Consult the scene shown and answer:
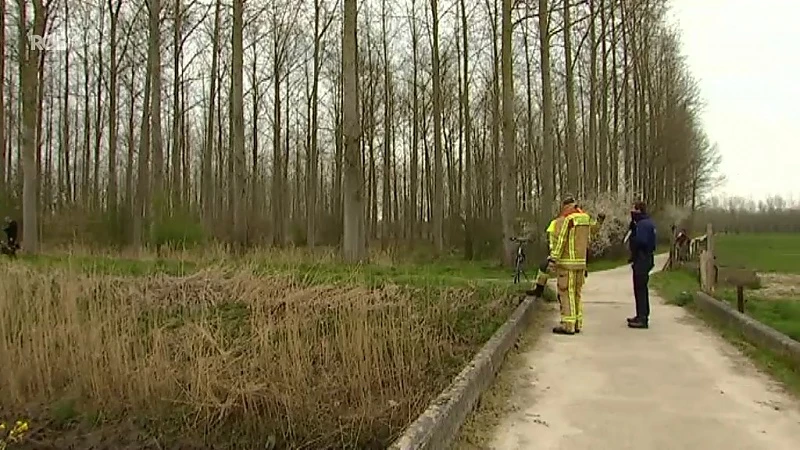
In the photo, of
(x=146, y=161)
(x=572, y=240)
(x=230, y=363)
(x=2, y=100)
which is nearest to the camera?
(x=230, y=363)

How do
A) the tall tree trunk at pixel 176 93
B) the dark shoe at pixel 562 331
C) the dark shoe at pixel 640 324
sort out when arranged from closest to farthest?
the dark shoe at pixel 562 331, the dark shoe at pixel 640 324, the tall tree trunk at pixel 176 93

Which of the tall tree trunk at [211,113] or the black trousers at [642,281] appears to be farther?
the tall tree trunk at [211,113]

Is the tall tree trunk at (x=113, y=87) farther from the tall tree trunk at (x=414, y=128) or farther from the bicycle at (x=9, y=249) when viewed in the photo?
the tall tree trunk at (x=414, y=128)

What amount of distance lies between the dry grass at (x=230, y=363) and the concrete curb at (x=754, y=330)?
3.04 meters

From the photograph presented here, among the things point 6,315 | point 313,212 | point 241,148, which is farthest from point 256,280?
point 313,212

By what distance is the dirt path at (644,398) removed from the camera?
210 inches

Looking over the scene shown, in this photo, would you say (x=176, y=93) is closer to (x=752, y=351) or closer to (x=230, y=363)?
(x=230, y=363)

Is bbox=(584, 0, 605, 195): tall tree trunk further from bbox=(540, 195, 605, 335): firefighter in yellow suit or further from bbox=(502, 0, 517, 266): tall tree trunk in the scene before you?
bbox=(540, 195, 605, 335): firefighter in yellow suit

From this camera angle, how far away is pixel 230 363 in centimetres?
820

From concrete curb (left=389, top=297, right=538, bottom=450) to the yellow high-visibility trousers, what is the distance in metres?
1.40

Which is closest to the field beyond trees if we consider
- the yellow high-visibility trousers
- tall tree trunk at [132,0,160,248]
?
the yellow high-visibility trousers

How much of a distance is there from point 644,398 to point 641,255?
4.22 metres

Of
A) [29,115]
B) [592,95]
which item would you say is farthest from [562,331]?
[592,95]

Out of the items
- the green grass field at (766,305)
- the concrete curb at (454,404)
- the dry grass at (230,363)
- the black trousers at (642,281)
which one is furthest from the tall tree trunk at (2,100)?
the concrete curb at (454,404)
